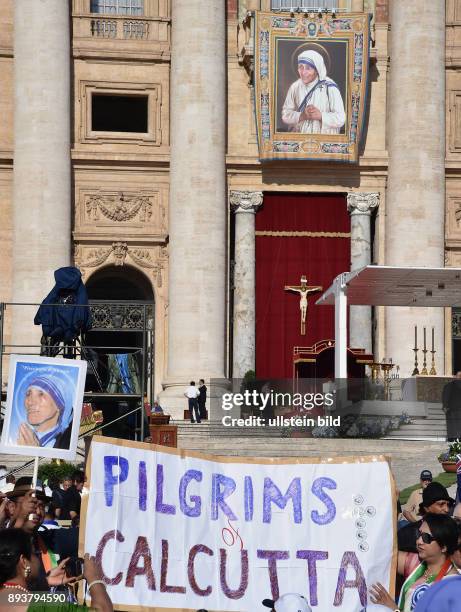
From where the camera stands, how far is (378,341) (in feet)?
125

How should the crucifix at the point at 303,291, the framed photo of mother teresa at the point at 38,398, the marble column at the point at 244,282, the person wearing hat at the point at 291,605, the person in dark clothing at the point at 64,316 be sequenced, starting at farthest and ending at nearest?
the crucifix at the point at 303,291 < the marble column at the point at 244,282 < the person in dark clothing at the point at 64,316 < the framed photo of mother teresa at the point at 38,398 < the person wearing hat at the point at 291,605

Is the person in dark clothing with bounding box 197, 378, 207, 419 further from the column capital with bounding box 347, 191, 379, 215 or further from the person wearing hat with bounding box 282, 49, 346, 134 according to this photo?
the person wearing hat with bounding box 282, 49, 346, 134

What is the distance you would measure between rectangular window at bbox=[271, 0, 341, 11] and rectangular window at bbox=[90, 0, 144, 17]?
3.42m

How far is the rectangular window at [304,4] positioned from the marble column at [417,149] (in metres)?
2.07

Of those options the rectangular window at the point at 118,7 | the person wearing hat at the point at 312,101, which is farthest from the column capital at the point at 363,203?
the rectangular window at the point at 118,7

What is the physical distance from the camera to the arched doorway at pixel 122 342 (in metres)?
22.0

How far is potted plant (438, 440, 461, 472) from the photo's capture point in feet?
78.6

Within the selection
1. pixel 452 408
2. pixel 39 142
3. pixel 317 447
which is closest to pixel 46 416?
pixel 317 447

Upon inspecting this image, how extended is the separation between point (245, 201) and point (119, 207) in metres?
3.18

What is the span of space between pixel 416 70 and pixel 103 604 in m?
31.9

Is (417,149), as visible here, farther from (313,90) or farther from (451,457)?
(451,457)

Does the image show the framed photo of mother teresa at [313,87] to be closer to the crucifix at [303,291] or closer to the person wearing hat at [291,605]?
the crucifix at [303,291]

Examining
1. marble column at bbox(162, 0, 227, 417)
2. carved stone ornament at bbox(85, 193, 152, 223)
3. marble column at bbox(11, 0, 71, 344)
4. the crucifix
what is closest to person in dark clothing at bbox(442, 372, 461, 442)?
marble column at bbox(162, 0, 227, 417)

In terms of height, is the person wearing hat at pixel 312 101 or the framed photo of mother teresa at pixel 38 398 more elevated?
the person wearing hat at pixel 312 101
